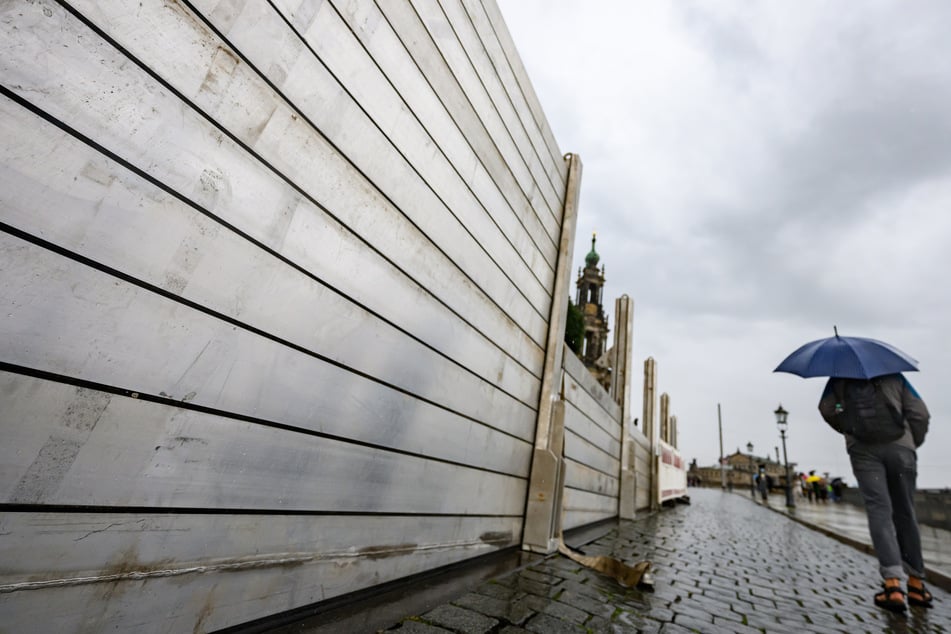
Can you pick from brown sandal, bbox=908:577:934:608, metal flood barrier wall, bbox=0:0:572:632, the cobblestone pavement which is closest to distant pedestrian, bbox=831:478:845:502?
the cobblestone pavement

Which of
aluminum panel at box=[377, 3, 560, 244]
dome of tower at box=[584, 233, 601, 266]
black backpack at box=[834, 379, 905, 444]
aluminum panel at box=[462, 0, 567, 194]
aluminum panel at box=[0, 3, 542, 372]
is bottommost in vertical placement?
aluminum panel at box=[0, 3, 542, 372]

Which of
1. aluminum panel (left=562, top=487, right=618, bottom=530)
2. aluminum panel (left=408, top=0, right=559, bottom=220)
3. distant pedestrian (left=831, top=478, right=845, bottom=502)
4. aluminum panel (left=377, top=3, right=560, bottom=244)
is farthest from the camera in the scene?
distant pedestrian (left=831, top=478, right=845, bottom=502)

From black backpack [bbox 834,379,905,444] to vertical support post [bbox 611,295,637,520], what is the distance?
4.98m

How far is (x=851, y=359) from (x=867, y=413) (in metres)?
0.44

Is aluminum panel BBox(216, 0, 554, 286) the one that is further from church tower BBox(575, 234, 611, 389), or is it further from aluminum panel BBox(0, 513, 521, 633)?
church tower BBox(575, 234, 611, 389)

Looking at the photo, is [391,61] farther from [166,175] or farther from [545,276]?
[545,276]

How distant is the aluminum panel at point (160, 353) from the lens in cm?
105

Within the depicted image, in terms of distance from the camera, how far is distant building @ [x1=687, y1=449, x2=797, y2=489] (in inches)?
1964

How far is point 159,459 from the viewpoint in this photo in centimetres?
129

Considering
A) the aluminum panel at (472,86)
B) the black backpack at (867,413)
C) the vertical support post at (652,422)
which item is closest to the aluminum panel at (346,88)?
the aluminum panel at (472,86)

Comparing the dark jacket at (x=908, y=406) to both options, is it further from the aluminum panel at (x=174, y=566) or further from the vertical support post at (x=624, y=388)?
the vertical support post at (x=624, y=388)

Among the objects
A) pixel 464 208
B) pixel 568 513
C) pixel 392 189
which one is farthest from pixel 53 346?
pixel 568 513

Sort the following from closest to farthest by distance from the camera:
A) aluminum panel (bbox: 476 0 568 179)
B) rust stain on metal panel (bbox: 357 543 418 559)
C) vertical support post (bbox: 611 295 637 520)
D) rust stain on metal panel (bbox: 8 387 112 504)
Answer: rust stain on metal panel (bbox: 8 387 112 504) → rust stain on metal panel (bbox: 357 543 418 559) → aluminum panel (bbox: 476 0 568 179) → vertical support post (bbox: 611 295 637 520)

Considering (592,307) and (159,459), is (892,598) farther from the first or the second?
(592,307)
